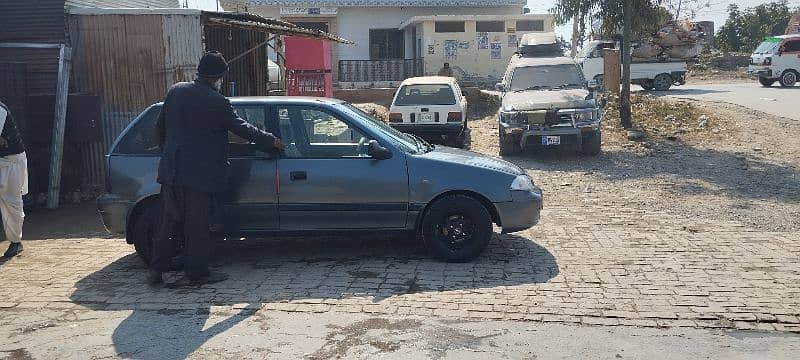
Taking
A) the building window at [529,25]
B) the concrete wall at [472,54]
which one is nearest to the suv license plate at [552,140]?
the concrete wall at [472,54]

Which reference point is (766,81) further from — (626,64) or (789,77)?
(626,64)

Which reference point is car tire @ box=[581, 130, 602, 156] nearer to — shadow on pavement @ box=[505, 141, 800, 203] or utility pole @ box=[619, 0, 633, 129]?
shadow on pavement @ box=[505, 141, 800, 203]

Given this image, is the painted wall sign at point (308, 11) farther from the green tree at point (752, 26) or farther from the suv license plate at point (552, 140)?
the green tree at point (752, 26)

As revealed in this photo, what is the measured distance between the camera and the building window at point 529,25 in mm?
30703

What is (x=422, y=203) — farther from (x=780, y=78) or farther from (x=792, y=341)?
(x=780, y=78)

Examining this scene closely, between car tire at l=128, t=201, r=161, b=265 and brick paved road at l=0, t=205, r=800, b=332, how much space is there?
0.23m

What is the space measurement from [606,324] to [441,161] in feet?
7.14

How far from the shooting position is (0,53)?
401 inches

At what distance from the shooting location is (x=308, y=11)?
31.5m

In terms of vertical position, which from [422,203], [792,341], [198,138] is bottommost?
[792,341]

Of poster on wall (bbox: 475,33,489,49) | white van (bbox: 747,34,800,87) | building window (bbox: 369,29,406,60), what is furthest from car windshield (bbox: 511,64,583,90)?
building window (bbox: 369,29,406,60)

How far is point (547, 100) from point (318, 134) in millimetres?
7370

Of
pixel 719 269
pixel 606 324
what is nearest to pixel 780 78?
pixel 719 269

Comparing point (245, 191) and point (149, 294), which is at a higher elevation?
point (245, 191)
